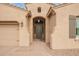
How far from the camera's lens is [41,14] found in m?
12.3

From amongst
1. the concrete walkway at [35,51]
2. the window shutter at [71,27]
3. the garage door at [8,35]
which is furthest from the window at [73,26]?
the garage door at [8,35]

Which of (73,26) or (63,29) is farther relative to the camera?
(63,29)

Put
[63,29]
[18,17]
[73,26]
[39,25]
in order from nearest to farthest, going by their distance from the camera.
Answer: [73,26] < [63,29] < [18,17] < [39,25]

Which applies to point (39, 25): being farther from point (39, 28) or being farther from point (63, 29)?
point (63, 29)

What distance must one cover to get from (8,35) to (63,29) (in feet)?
9.83

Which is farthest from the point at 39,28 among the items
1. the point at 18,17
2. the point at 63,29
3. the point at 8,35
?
the point at 8,35

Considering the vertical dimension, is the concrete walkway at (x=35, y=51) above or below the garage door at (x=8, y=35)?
below

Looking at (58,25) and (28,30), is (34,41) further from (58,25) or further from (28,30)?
(58,25)

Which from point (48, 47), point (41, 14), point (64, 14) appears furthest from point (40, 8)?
point (48, 47)

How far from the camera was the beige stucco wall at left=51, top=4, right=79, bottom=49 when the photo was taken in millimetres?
11277

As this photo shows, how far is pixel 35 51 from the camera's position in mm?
10602

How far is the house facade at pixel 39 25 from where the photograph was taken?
11.3 m

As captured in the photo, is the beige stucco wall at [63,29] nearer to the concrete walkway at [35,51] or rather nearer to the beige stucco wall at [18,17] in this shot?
the concrete walkway at [35,51]

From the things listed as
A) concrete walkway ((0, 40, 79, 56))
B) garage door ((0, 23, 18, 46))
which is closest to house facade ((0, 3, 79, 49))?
garage door ((0, 23, 18, 46))
